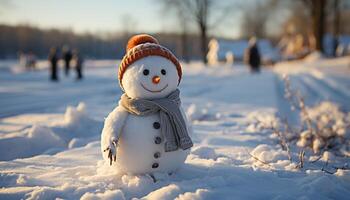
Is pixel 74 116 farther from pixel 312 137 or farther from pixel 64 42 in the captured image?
pixel 64 42

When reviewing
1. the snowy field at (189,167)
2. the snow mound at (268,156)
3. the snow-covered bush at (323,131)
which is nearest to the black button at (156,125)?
the snowy field at (189,167)

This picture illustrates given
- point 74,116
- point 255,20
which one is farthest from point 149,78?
point 255,20

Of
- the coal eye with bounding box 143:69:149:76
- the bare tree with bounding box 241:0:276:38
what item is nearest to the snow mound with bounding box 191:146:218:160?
the coal eye with bounding box 143:69:149:76

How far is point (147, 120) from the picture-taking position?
10.5 ft

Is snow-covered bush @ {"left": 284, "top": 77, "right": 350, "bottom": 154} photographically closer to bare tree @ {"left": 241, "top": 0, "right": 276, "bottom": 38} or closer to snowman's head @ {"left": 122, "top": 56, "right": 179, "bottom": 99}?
snowman's head @ {"left": 122, "top": 56, "right": 179, "bottom": 99}

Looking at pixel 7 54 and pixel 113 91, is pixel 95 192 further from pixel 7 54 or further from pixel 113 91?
pixel 7 54

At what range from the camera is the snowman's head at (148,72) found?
3.17 metres

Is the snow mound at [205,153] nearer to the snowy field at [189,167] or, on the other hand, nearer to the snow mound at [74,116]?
the snowy field at [189,167]

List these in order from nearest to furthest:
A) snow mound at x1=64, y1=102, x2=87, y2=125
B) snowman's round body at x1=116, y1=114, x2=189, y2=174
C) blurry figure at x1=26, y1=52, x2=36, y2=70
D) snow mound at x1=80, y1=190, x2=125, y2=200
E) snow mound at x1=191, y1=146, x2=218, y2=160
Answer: snow mound at x1=80, y1=190, x2=125, y2=200
snowman's round body at x1=116, y1=114, x2=189, y2=174
snow mound at x1=191, y1=146, x2=218, y2=160
snow mound at x1=64, y1=102, x2=87, y2=125
blurry figure at x1=26, y1=52, x2=36, y2=70

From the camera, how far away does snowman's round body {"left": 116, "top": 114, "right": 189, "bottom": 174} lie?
3131mm

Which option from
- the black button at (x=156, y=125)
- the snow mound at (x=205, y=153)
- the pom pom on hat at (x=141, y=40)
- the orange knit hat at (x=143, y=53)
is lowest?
the snow mound at (x=205, y=153)

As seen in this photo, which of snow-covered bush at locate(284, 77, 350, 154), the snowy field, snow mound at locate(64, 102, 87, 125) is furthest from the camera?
snow mound at locate(64, 102, 87, 125)

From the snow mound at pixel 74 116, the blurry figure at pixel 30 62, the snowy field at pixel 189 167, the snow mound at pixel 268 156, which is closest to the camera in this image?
the snowy field at pixel 189 167

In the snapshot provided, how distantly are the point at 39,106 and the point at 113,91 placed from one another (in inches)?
142
